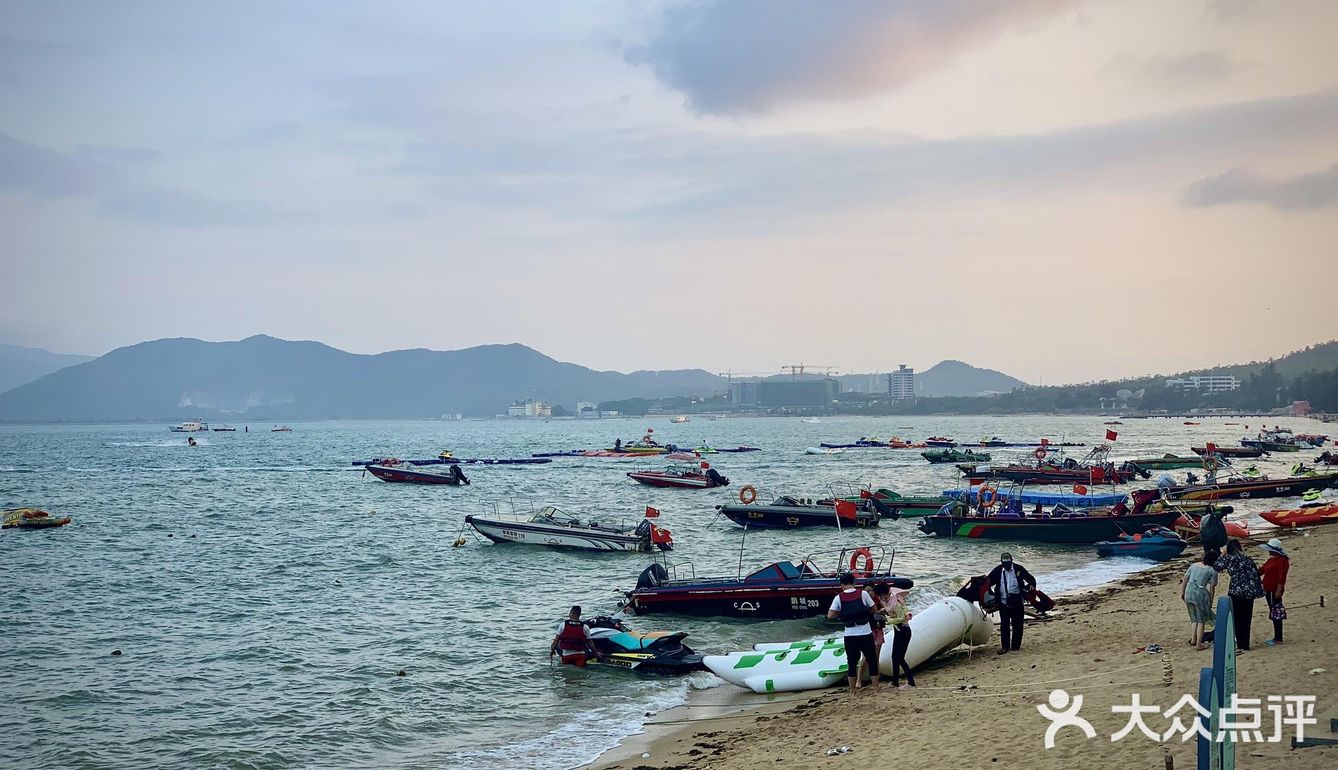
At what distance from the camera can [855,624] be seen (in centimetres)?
1647

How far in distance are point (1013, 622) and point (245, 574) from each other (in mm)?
28271

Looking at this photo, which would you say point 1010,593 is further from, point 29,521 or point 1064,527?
point 29,521

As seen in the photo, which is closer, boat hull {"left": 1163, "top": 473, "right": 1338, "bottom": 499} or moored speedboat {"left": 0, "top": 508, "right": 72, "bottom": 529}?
boat hull {"left": 1163, "top": 473, "right": 1338, "bottom": 499}

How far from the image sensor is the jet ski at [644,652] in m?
20.7

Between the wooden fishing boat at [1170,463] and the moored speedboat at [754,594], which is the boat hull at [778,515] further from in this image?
the wooden fishing boat at [1170,463]

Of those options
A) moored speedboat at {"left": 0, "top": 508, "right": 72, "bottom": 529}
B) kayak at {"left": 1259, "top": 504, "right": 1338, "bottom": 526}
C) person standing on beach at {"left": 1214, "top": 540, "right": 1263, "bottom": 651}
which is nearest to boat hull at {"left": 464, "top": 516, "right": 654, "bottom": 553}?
kayak at {"left": 1259, "top": 504, "right": 1338, "bottom": 526}

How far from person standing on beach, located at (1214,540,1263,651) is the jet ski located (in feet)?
30.5

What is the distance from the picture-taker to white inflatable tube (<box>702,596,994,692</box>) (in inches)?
715

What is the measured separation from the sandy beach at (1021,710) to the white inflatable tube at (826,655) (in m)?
0.28

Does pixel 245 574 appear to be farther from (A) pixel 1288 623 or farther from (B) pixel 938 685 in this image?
(A) pixel 1288 623

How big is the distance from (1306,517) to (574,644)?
104 feet

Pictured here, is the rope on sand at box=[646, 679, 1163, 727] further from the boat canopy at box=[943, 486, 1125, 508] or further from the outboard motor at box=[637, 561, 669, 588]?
the boat canopy at box=[943, 486, 1125, 508]

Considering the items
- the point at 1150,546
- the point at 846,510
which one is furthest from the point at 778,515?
the point at 1150,546

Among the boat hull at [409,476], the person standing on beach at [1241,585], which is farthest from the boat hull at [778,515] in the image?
the boat hull at [409,476]
